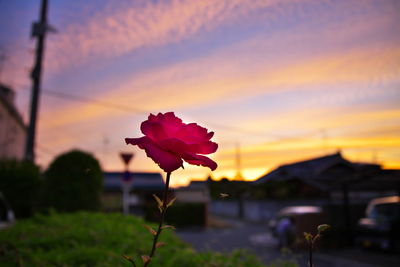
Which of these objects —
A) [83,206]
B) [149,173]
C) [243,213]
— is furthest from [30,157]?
[149,173]

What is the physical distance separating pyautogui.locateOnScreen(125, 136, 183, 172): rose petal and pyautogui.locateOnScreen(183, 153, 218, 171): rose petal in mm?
25

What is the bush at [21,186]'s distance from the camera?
14328 millimetres

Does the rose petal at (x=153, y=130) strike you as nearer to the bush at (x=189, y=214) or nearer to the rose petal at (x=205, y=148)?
the rose petal at (x=205, y=148)

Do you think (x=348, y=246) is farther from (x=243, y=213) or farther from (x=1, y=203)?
(x=243, y=213)

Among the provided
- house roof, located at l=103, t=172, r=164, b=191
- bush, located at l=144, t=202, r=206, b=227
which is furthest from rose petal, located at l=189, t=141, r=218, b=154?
house roof, located at l=103, t=172, r=164, b=191

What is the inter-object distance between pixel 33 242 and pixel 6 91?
97.8ft

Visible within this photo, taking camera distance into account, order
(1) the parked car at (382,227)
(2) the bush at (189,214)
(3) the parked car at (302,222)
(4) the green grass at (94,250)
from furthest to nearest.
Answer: (2) the bush at (189,214)
(1) the parked car at (382,227)
(4) the green grass at (94,250)
(3) the parked car at (302,222)

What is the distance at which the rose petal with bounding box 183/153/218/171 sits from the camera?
928 mm

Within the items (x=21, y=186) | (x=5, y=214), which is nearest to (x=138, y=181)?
(x=21, y=186)

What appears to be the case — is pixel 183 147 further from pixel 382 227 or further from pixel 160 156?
pixel 382 227

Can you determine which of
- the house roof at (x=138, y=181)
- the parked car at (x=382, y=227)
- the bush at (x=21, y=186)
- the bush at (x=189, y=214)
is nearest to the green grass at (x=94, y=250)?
the bush at (x=21, y=186)

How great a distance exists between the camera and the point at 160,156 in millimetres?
942

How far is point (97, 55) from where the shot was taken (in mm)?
5078

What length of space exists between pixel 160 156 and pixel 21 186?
15.5 metres
